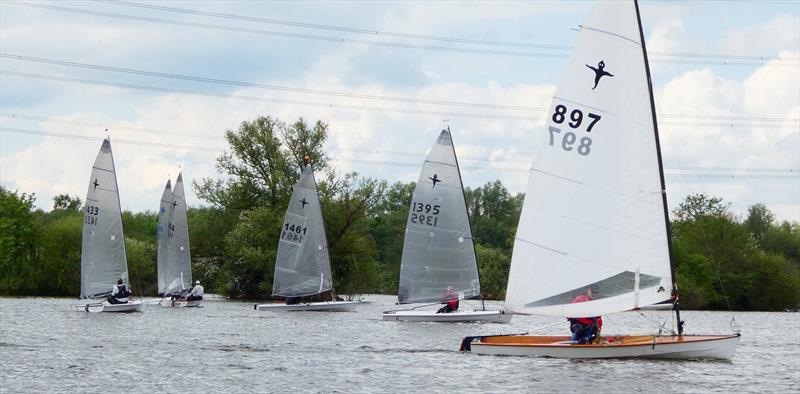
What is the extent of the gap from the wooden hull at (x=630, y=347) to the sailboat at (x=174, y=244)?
48.3 m

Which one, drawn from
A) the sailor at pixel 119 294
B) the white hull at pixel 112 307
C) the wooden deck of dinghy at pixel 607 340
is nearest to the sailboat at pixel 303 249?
the white hull at pixel 112 307

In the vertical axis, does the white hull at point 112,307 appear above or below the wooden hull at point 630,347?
above

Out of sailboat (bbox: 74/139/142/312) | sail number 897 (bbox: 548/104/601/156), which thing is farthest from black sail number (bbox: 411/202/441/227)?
sail number 897 (bbox: 548/104/601/156)

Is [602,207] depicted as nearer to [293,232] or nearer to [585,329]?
[585,329]

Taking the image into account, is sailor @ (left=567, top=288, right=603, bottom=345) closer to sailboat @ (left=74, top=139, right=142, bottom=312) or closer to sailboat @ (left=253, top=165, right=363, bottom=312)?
sailboat @ (left=253, top=165, right=363, bottom=312)

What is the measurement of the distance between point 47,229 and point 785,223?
322 feet

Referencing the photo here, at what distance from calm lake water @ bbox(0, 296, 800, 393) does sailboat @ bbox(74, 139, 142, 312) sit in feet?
32.3

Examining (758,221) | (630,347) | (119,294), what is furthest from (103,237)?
(758,221)

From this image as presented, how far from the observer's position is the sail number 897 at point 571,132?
98.9 ft

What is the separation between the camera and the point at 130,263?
96562 millimetres

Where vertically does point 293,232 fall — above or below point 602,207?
above

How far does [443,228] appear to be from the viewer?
53.4 meters

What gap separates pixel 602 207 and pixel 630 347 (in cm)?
382

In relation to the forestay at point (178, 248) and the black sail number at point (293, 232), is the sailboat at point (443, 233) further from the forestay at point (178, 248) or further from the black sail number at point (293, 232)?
the forestay at point (178, 248)
